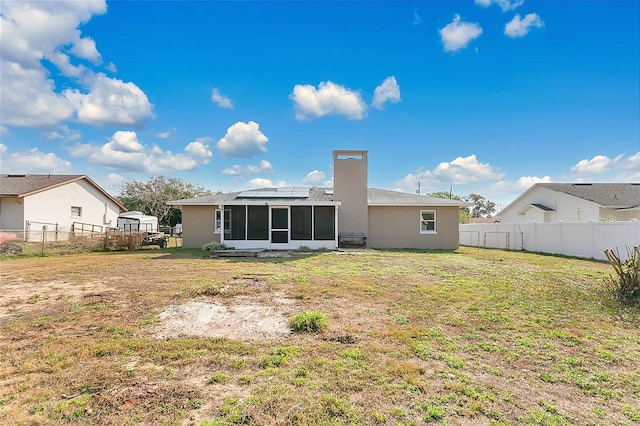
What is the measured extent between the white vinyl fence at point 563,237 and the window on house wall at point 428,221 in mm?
5221

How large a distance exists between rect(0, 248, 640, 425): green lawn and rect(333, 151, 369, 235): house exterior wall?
31.9 ft

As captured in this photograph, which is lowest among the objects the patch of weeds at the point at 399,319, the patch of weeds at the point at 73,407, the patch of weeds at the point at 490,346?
the patch of weeds at the point at 73,407

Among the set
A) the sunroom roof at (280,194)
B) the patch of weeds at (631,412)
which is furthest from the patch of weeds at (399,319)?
the sunroom roof at (280,194)

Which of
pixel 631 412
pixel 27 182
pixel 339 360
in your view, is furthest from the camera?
pixel 27 182

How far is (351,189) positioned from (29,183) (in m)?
22.1

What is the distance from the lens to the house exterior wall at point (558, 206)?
858 inches

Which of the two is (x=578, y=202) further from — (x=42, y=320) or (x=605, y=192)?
(x=42, y=320)

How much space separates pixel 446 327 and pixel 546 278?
17.9ft

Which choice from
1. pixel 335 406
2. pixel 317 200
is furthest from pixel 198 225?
pixel 335 406

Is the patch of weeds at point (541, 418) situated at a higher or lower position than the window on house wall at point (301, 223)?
lower

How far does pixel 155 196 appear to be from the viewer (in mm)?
39781

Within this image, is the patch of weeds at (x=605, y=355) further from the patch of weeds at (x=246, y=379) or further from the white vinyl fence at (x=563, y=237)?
the white vinyl fence at (x=563, y=237)

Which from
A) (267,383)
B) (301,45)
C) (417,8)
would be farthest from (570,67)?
(267,383)

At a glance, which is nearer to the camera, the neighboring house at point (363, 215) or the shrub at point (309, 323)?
the shrub at point (309, 323)
